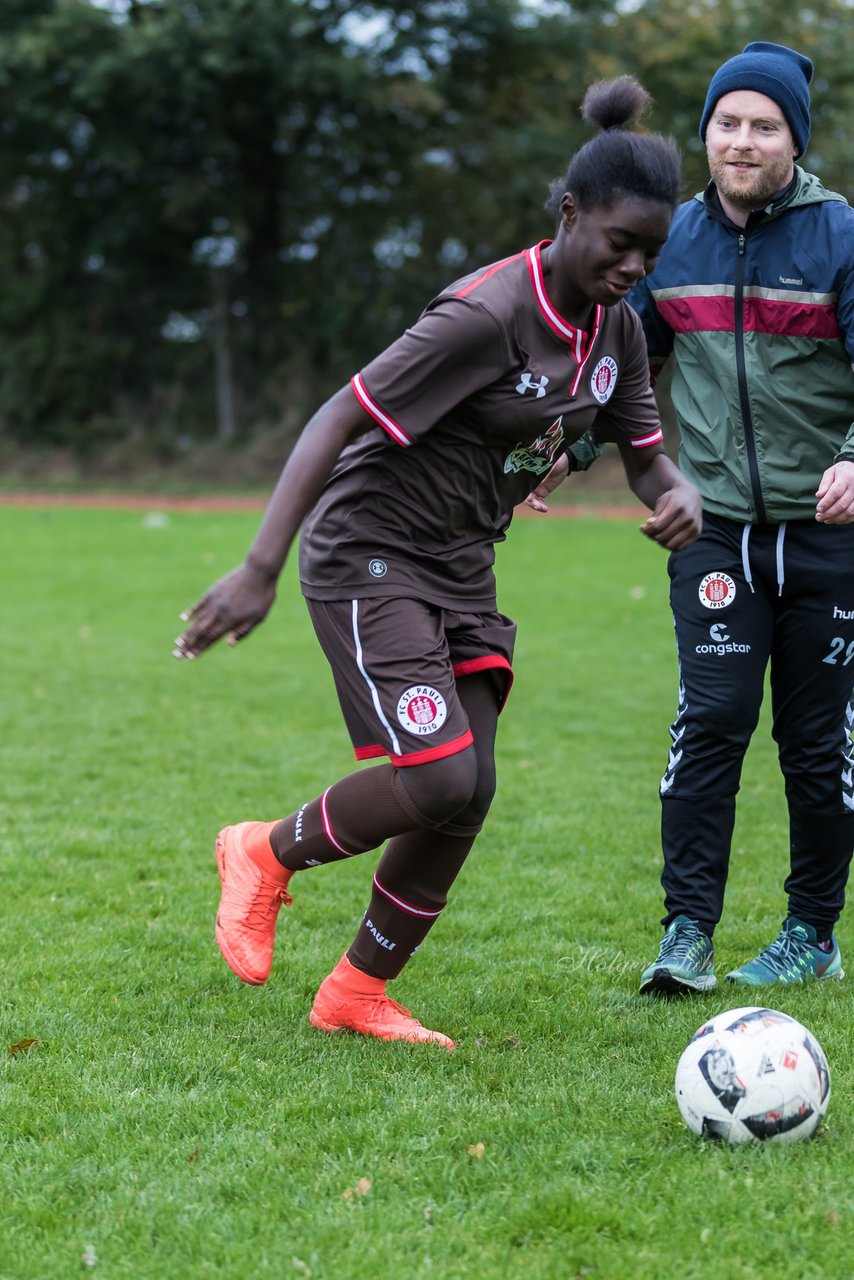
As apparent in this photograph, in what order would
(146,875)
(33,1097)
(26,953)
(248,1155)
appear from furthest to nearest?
(146,875) < (26,953) < (33,1097) < (248,1155)

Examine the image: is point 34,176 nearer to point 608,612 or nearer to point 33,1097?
point 608,612

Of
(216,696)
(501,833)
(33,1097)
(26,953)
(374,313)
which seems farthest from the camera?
(374,313)

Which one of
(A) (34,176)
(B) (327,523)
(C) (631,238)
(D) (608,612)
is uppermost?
(A) (34,176)

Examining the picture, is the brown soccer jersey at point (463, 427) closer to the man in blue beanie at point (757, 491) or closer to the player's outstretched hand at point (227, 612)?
the man in blue beanie at point (757, 491)

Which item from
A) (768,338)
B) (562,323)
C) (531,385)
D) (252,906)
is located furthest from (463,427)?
(252,906)

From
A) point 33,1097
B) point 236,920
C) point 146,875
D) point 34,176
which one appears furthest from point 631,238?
point 34,176

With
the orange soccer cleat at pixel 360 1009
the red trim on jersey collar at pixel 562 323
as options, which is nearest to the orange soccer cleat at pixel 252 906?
the orange soccer cleat at pixel 360 1009

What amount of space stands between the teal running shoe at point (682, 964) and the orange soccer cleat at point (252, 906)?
1.07 m

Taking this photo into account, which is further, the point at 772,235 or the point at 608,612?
the point at 608,612

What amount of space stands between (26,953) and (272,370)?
90.5ft

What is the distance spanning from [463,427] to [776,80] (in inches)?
54.2

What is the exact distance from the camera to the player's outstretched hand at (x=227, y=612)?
3059mm

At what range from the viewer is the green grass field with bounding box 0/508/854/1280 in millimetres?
2807

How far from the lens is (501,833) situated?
616 centimetres
